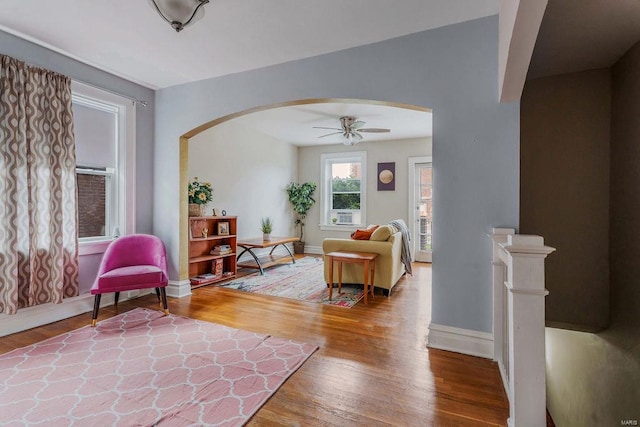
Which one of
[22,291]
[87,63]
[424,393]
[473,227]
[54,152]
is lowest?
[424,393]

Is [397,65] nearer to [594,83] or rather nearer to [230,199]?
[594,83]

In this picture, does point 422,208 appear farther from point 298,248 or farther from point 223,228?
point 223,228

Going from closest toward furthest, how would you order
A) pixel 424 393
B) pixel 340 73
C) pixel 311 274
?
1. pixel 424 393
2. pixel 340 73
3. pixel 311 274

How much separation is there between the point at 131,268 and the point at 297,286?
2.02 meters

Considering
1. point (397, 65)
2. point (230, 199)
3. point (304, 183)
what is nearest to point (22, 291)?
point (230, 199)

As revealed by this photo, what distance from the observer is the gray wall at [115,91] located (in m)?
2.76

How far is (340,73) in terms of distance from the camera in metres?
2.90

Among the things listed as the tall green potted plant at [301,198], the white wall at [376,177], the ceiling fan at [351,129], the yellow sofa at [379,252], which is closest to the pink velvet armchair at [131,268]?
the yellow sofa at [379,252]

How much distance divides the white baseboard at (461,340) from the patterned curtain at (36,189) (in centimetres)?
346

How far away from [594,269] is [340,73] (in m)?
3.26

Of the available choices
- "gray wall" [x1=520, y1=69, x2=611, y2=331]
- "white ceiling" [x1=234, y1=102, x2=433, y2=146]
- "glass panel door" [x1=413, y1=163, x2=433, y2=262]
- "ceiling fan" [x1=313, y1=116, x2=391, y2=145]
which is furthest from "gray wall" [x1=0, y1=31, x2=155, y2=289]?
"glass panel door" [x1=413, y1=163, x2=433, y2=262]

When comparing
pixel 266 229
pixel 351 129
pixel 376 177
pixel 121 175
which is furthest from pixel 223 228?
pixel 376 177

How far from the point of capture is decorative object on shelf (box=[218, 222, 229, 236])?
478 centimetres

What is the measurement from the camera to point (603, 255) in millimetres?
3088
